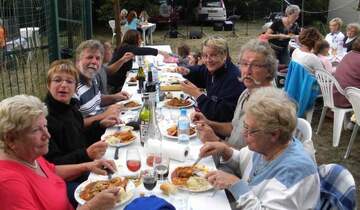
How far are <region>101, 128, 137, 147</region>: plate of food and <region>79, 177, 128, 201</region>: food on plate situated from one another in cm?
49

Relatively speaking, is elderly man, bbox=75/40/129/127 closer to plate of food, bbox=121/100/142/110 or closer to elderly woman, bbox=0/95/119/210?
plate of food, bbox=121/100/142/110

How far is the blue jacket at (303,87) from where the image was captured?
4668mm

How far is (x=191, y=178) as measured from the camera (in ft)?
6.12

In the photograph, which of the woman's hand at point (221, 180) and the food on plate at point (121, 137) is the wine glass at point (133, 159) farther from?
the food on plate at point (121, 137)

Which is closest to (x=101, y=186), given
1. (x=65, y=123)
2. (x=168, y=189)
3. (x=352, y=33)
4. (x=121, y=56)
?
(x=168, y=189)

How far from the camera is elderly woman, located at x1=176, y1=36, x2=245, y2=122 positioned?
116 inches

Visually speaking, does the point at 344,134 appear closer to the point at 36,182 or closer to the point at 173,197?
the point at 173,197

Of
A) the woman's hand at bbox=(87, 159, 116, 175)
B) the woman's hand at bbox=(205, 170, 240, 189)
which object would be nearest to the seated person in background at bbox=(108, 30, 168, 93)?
the woman's hand at bbox=(87, 159, 116, 175)

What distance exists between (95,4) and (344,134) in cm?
1541

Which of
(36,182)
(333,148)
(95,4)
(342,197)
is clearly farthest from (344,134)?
(95,4)

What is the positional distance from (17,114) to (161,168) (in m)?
0.69

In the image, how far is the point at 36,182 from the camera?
1620 mm

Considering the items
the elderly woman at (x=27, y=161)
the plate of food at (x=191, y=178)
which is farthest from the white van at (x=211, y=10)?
the elderly woman at (x=27, y=161)

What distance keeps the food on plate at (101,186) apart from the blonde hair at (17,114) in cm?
39
